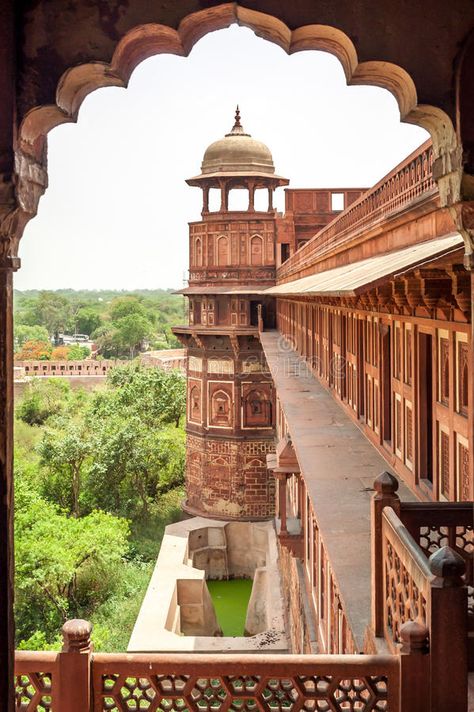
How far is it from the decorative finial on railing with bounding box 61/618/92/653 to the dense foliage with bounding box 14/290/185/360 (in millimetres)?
68798

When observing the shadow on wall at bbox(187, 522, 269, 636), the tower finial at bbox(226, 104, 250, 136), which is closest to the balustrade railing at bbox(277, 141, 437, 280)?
the shadow on wall at bbox(187, 522, 269, 636)

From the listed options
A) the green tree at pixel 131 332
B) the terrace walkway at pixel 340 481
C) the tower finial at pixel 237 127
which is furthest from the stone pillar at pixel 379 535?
the green tree at pixel 131 332

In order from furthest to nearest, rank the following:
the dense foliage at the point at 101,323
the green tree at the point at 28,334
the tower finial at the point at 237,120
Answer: the dense foliage at the point at 101,323
the green tree at the point at 28,334
the tower finial at the point at 237,120

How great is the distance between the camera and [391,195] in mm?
6848

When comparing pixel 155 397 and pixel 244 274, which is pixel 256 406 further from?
pixel 155 397

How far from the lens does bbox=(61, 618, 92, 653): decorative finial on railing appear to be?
3.08m

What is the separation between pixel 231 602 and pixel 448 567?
2232 cm

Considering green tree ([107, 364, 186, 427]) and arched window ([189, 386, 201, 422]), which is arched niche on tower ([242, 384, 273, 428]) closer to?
arched window ([189, 386, 201, 422])

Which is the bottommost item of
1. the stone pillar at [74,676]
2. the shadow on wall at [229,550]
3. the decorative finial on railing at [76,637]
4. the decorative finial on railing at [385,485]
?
the shadow on wall at [229,550]

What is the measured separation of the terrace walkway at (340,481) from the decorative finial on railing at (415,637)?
1048 millimetres

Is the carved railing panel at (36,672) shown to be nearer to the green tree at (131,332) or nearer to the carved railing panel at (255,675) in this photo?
the carved railing panel at (255,675)

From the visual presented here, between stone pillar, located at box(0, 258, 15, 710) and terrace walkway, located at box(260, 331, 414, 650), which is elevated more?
stone pillar, located at box(0, 258, 15, 710)

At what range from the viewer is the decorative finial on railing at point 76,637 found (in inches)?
121

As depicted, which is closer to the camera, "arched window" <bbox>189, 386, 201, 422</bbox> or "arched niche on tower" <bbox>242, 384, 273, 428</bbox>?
"arched niche on tower" <bbox>242, 384, 273, 428</bbox>
